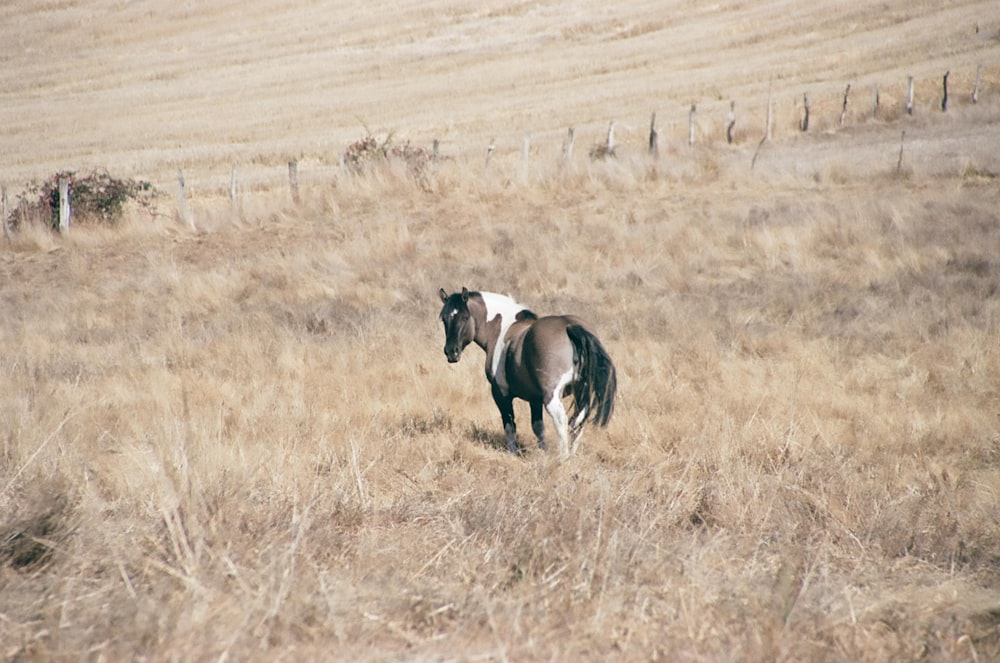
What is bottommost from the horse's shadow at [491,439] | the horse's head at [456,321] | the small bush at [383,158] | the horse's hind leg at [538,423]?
the horse's shadow at [491,439]

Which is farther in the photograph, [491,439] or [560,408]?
[491,439]

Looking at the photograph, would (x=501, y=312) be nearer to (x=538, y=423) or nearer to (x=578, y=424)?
(x=538, y=423)

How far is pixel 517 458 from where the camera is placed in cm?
724

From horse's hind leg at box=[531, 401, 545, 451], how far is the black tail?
36 centimetres

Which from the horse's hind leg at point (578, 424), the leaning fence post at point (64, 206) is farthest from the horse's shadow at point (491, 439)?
the leaning fence post at point (64, 206)

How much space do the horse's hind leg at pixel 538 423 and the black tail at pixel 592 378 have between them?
36 centimetres

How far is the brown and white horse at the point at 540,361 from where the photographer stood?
23.9 feet

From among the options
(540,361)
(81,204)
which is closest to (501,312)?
(540,361)

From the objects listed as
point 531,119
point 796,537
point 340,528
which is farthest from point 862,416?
point 531,119

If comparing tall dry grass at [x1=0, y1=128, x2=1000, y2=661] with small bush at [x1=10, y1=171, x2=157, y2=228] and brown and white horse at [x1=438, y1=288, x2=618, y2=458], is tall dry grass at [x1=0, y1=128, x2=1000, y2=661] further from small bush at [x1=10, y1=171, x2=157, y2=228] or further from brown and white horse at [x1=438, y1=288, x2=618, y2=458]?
small bush at [x1=10, y1=171, x2=157, y2=228]

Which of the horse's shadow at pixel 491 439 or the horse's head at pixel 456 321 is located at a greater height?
the horse's head at pixel 456 321

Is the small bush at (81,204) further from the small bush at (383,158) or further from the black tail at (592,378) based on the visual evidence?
the black tail at (592,378)

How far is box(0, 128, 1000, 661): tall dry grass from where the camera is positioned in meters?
3.76

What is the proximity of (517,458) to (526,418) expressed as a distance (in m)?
2.17
